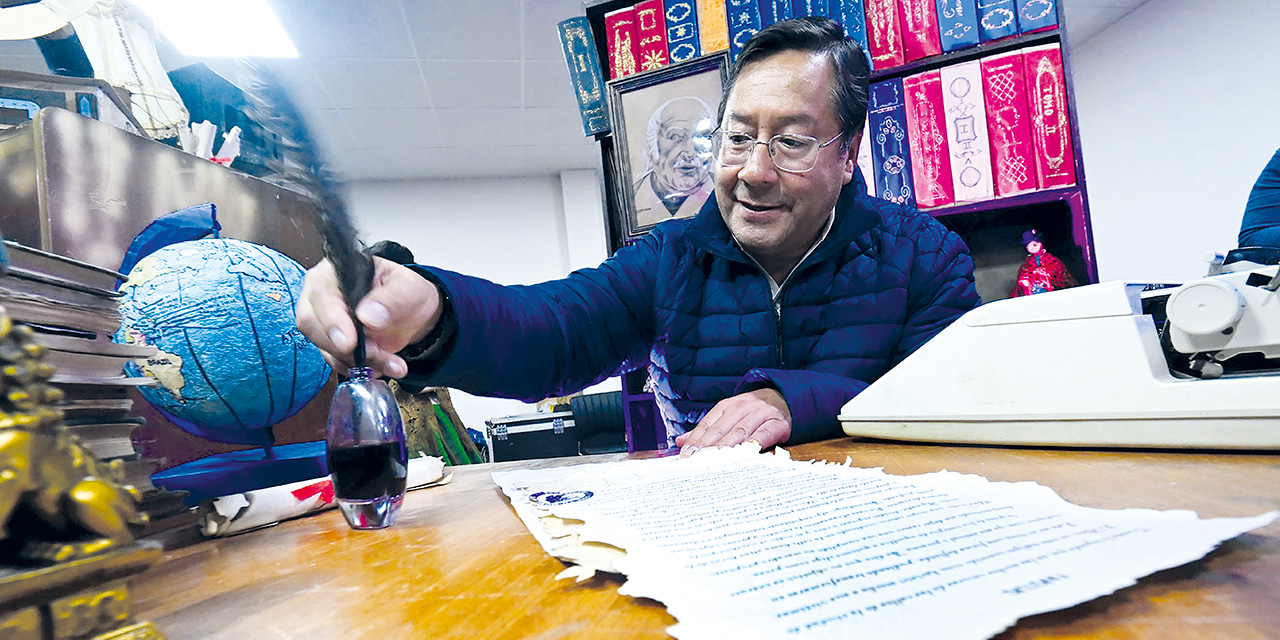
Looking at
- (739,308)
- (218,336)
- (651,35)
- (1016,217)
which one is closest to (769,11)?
(651,35)

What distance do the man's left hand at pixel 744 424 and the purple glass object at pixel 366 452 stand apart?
0.32 metres

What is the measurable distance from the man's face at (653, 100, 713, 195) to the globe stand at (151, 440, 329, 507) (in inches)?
46.9

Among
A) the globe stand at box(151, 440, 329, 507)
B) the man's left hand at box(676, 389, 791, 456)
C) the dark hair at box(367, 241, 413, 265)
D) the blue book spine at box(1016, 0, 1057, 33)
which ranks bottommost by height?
the man's left hand at box(676, 389, 791, 456)

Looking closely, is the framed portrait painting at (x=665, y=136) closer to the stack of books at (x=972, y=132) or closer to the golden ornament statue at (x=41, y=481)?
the stack of books at (x=972, y=132)

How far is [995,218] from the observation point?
1.68 m

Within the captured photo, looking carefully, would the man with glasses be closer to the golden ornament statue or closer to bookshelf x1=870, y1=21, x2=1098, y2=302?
bookshelf x1=870, y1=21, x2=1098, y2=302

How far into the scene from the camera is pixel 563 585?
1.00 feet

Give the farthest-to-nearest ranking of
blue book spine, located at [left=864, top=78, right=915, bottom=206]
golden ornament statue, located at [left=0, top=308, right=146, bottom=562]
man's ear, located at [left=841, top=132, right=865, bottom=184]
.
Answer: blue book spine, located at [left=864, top=78, right=915, bottom=206], man's ear, located at [left=841, top=132, right=865, bottom=184], golden ornament statue, located at [left=0, top=308, right=146, bottom=562]

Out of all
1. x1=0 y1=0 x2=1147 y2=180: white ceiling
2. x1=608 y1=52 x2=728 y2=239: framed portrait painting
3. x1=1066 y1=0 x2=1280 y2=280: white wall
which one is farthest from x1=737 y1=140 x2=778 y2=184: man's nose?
x1=1066 y1=0 x2=1280 y2=280: white wall

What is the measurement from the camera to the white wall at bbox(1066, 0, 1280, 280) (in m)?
2.75

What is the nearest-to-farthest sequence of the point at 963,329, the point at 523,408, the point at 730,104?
1. the point at 963,329
2. the point at 730,104
3. the point at 523,408

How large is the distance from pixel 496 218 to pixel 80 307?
5.29m

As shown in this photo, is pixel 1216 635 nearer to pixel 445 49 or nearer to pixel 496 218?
pixel 445 49

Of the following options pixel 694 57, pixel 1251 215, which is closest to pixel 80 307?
pixel 694 57
